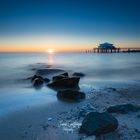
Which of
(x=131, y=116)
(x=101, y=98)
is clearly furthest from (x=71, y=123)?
(x=101, y=98)

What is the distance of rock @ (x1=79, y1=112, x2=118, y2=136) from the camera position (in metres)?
6.61

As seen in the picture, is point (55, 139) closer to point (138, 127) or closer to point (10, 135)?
point (10, 135)

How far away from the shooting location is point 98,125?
662 centimetres

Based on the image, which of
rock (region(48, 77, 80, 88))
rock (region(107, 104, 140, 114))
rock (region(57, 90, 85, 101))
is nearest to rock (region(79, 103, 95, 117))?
rock (region(107, 104, 140, 114))

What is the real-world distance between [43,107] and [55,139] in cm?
420

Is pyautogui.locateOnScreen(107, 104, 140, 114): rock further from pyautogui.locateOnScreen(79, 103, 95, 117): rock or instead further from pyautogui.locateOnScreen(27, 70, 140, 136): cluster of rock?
pyautogui.locateOnScreen(79, 103, 95, 117): rock

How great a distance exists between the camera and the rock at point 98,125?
6.61 meters

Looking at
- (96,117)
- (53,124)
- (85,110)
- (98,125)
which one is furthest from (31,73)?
(98,125)

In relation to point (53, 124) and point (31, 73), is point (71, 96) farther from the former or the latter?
point (31, 73)

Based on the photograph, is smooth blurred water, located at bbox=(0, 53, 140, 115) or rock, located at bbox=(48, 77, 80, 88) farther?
rock, located at bbox=(48, 77, 80, 88)


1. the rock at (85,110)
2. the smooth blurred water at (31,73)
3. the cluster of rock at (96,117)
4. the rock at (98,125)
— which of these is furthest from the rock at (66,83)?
the rock at (98,125)

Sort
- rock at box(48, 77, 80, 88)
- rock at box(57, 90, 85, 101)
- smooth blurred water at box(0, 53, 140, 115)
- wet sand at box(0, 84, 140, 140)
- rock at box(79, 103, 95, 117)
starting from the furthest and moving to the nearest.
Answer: rock at box(48, 77, 80, 88) < smooth blurred water at box(0, 53, 140, 115) < rock at box(57, 90, 85, 101) < rock at box(79, 103, 95, 117) < wet sand at box(0, 84, 140, 140)

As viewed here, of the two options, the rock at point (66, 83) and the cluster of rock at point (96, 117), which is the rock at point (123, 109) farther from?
the rock at point (66, 83)

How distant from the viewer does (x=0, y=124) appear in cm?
829
